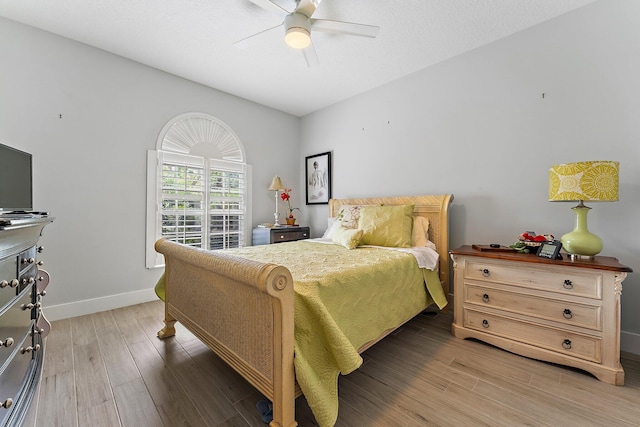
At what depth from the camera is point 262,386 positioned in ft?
4.06

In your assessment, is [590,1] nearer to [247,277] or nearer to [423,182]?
[423,182]

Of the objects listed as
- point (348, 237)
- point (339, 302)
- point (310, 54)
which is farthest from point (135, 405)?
point (310, 54)

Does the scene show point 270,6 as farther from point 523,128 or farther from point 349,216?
point 523,128

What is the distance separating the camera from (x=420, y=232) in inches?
106


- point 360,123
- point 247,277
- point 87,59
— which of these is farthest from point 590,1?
point 87,59

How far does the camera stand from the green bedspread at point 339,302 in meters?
1.17

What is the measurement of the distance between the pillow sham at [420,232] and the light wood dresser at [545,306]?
0.47 metres

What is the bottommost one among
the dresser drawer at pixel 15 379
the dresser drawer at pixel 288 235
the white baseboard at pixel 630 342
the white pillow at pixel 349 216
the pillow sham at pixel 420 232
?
the white baseboard at pixel 630 342

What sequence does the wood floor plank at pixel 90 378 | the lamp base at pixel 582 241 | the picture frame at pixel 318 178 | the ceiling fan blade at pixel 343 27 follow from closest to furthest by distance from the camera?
the wood floor plank at pixel 90 378
the lamp base at pixel 582 241
the ceiling fan blade at pixel 343 27
the picture frame at pixel 318 178

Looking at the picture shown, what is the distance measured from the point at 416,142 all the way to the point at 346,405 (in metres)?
2.69

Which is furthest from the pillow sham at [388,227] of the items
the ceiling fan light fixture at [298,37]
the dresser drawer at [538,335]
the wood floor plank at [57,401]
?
the wood floor plank at [57,401]

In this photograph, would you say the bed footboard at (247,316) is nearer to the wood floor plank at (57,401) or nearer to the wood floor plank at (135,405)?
the wood floor plank at (135,405)

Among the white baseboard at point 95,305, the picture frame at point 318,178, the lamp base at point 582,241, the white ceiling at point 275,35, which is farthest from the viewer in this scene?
the picture frame at point 318,178

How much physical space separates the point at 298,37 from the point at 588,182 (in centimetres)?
222
